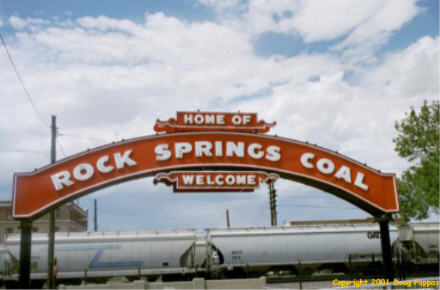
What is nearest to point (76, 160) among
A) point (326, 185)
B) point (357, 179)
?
point (326, 185)

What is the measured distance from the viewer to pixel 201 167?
52.5 ft

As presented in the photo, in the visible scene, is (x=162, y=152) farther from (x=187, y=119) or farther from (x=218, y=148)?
(x=218, y=148)

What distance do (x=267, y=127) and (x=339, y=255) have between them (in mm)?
18636

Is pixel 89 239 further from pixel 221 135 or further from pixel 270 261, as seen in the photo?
pixel 221 135

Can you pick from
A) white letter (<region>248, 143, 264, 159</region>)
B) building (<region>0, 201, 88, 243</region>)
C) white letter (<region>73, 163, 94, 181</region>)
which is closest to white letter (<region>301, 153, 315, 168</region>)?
white letter (<region>248, 143, 264, 159</region>)

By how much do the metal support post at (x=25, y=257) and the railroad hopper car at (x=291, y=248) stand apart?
17570 mm

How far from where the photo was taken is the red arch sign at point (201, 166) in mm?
15070

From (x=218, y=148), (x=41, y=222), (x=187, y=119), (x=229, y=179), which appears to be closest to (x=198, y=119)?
(x=187, y=119)

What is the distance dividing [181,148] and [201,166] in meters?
0.91

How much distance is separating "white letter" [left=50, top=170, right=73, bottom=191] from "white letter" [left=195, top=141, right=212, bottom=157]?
426 centimetres

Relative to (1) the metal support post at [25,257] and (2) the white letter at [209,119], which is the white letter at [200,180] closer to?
(2) the white letter at [209,119]

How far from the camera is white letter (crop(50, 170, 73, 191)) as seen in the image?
1511 cm

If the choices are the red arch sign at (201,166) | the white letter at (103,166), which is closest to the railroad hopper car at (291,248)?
the red arch sign at (201,166)

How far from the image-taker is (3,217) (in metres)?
72.0
